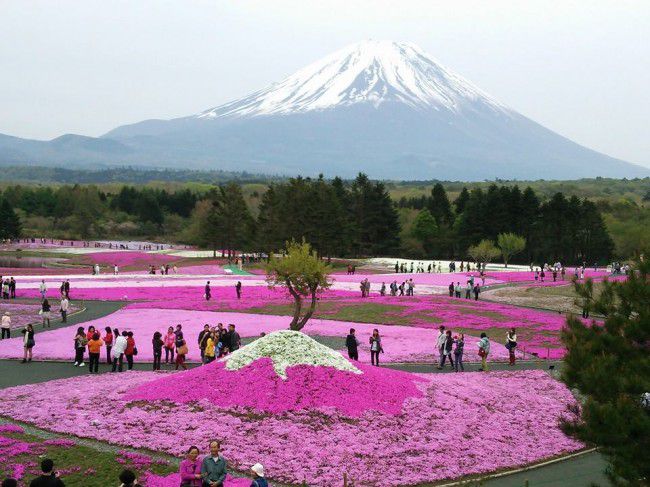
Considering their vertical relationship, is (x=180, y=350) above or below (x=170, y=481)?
above

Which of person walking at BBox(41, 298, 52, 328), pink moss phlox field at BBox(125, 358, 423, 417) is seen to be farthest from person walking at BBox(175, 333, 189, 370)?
person walking at BBox(41, 298, 52, 328)

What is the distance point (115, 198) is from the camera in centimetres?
19625

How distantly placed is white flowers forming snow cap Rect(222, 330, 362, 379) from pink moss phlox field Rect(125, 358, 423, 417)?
0.22 m

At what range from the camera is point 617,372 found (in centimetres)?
1580

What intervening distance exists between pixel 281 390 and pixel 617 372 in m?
11.7

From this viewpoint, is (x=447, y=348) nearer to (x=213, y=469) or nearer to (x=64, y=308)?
(x=213, y=469)

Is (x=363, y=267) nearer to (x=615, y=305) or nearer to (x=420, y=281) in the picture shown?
(x=420, y=281)

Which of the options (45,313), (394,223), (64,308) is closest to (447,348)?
(64,308)

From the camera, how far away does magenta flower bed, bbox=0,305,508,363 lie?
3856 cm

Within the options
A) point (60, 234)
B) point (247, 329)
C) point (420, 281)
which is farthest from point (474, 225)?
point (60, 234)

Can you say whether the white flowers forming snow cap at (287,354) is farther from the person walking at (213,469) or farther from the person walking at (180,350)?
the person walking at (213,469)

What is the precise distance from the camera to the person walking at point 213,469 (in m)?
16.1

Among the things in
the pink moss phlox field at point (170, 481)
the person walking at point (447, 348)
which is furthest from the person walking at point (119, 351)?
the pink moss phlox field at point (170, 481)

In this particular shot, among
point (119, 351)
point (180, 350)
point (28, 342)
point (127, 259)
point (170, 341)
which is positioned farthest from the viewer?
point (127, 259)
